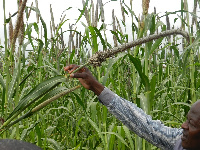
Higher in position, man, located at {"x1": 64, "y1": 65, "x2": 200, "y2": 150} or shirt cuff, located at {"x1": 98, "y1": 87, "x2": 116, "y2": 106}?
shirt cuff, located at {"x1": 98, "y1": 87, "x2": 116, "y2": 106}

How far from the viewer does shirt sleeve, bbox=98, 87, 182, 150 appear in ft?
5.77

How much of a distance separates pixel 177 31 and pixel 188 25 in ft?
4.19

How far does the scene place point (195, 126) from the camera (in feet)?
4.80

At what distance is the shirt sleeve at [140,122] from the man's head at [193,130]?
0.29m

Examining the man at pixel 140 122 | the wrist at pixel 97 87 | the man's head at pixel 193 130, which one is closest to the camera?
the man's head at pixel 193 130

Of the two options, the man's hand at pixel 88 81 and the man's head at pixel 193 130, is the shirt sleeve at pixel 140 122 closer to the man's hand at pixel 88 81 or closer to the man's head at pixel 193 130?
the man's hand at pixel 88 81

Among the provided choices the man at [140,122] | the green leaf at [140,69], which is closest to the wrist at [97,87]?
the man at [140,122]

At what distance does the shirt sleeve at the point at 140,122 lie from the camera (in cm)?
176

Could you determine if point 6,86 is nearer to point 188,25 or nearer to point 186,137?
point 186,137

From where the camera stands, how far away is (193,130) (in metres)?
1.46

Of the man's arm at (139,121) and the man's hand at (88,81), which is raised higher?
the man's hand at (88,81)

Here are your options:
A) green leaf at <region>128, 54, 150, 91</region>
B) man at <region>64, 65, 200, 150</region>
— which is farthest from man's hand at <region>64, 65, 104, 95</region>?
green leaf at <region>128, 54, 150, 91</region>

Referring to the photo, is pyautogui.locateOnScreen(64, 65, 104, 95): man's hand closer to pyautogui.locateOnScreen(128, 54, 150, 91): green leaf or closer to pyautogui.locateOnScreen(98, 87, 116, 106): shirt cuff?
pyautogui.locateOnScreen(98, 87, 116, 106): shirt cuff

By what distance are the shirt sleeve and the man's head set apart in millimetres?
288
